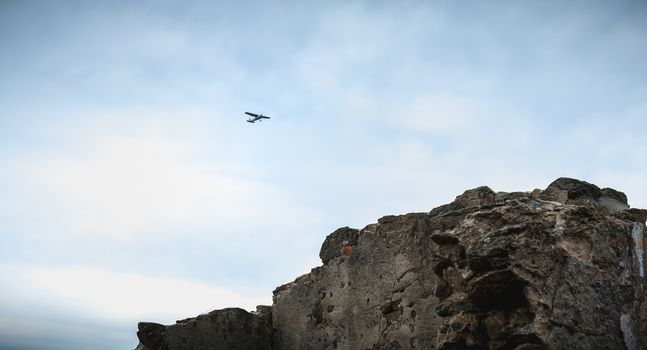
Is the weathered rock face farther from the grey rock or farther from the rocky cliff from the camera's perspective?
the rocky cliff

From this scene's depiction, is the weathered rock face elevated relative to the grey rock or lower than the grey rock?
lower

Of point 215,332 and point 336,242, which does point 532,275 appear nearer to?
point 336,242

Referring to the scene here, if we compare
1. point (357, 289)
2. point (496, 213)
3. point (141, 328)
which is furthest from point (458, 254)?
point (141, 328)

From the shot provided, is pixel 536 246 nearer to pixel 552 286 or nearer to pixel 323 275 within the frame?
pixel 552 286

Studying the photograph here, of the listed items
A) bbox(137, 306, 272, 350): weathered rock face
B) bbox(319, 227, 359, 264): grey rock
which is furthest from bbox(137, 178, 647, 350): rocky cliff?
bbox(137, 306, 272, 350): weathered rock face

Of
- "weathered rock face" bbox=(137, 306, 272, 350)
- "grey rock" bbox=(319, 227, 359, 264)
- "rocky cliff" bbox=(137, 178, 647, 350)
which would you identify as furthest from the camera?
"weathered rock face" bbox=(137, 306, 272, 350)

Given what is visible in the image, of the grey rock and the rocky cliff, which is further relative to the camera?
the grey rock

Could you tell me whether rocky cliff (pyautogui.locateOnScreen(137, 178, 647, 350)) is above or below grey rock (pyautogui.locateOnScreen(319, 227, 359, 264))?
below

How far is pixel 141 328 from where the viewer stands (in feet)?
24.0

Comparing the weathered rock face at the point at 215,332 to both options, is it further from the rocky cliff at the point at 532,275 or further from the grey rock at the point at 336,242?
the rocky cliff at the point at 532,275

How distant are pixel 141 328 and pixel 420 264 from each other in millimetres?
3805

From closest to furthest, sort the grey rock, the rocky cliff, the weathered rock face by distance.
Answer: the rocky cliff
the grey rock
the weathered rock face

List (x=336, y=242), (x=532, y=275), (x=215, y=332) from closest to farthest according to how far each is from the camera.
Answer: (x=532, y=275) < (x=336, y=242) < (x=215, y=332)

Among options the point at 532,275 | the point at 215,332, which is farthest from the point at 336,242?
the point at 532,275
